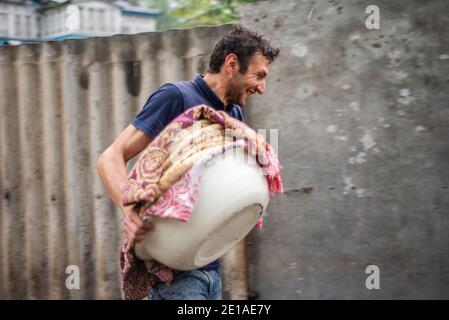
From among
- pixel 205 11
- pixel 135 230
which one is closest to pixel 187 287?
pixel 135 230

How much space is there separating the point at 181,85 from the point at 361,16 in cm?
142

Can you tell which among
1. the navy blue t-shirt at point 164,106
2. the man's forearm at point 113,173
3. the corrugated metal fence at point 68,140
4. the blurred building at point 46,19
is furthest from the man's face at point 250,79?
the blurred building at point 46,19

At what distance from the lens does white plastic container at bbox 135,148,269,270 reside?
1936 mm

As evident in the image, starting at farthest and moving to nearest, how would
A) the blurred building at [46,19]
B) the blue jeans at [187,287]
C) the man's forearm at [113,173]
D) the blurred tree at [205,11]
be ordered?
the blurred building at [46,19], the blurred tree at [205,11], the blue jeans at [187,287], the man's forearm at [113,173]

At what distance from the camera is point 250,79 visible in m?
2.27

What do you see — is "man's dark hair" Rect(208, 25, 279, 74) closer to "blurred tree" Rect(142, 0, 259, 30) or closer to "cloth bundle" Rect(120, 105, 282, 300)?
"cloth bundle" Rect(120, 105, 282, 300)

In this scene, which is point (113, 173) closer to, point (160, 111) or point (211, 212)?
point (160, 111)

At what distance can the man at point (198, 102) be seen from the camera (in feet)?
6.95

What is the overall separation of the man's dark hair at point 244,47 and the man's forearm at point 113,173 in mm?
541

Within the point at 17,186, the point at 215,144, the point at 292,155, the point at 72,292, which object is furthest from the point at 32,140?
the point at 215,144

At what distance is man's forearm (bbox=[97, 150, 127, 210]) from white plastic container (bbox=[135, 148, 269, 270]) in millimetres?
180

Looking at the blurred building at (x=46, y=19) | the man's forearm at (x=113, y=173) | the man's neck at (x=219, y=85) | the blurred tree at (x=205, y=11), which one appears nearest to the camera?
the man's forearm at (x=113, y=173)

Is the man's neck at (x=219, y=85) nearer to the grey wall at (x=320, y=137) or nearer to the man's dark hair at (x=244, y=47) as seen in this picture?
the man's dark hair at (x=244, y=47)

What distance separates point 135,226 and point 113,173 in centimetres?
23
